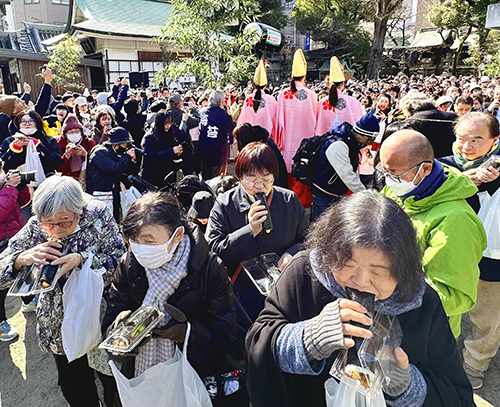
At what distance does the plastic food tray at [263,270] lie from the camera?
6.51 ft

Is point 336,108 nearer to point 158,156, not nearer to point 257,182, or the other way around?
point 158,156

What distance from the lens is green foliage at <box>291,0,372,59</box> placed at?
31.1 meters

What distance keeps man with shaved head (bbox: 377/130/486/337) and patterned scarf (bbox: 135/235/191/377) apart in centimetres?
112

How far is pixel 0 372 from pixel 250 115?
4.41 m

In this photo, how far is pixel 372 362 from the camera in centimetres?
111

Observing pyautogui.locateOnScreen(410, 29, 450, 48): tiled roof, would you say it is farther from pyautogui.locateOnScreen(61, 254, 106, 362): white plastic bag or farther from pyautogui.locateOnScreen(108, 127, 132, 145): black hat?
pyautogui.locateOnScreen(61, 254, 106, 362): white plastic bag

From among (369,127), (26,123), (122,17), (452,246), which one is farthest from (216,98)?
(122,17)

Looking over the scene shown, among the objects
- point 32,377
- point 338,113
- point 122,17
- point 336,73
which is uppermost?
point 122,17

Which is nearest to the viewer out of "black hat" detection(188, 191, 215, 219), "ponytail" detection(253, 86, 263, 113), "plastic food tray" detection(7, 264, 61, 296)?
"plastic food tray" detection(7, 264, 61, 296)

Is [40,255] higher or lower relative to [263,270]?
higher

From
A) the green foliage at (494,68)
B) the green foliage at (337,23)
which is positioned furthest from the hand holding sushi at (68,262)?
the green foliage at (337,23)

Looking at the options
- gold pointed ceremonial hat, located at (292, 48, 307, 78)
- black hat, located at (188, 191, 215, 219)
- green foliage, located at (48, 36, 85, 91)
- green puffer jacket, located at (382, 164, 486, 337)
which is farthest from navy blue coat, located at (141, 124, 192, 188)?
green foliage, located at (48, 36, 85, 91)

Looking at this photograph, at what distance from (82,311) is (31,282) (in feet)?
0.95

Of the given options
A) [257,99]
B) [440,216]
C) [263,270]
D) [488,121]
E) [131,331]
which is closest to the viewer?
[131,331]
